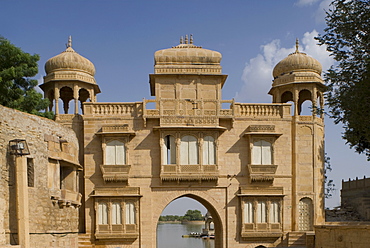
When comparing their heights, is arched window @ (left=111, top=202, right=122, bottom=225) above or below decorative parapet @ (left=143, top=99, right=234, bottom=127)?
below

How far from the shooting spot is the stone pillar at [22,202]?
15180 mm

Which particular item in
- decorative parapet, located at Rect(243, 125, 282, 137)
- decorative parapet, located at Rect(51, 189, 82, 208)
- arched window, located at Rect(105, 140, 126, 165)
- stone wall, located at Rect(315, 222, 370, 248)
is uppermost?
decorative parapet, located at Rect(243, 125, 282, 137)

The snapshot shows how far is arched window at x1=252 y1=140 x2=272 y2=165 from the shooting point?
24016mm

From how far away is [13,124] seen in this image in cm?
1564

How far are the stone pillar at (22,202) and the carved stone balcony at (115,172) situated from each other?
796cm

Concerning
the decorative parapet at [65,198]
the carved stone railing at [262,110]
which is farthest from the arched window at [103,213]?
the carved stone railing at [262,110]

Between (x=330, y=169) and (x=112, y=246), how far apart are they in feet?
47.5

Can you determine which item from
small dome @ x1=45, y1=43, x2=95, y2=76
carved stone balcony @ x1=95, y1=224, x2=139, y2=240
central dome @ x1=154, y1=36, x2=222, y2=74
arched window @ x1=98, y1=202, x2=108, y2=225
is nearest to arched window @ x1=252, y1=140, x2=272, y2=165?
central dome @ x1=154, y1=36, x2=222, y2=74

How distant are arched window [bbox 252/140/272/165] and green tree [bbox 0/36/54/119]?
32.5ft

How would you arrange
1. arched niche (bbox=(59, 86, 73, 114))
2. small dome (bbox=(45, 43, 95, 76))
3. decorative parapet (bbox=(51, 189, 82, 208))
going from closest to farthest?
decorative parapet (bbox=(51, 189, 82, 208)) < small dome (bbox=(45, 43, 95, 76)) < arched niche (bbox=(59, 86, 73, 114))

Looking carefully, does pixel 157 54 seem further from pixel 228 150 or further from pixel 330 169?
pixel 330 169

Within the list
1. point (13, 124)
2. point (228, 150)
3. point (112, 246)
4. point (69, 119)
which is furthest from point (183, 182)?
point (13, 124)

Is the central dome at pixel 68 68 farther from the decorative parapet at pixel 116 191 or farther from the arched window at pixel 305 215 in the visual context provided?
the arched window at pixel 305 215

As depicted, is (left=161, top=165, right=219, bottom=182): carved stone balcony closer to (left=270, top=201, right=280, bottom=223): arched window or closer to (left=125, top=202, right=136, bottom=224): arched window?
(left=125, top=202, right=136, bottom=224): arched window
